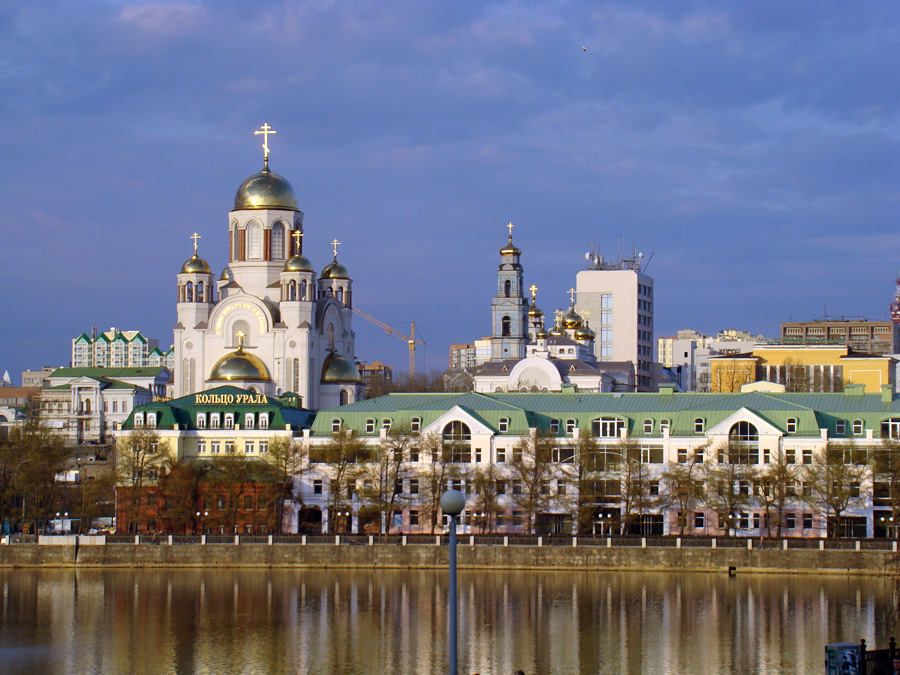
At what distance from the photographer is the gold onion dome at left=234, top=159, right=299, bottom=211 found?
404 feet

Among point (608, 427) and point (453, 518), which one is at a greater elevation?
point (608, 427)

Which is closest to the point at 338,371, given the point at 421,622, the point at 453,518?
the point at 421,622

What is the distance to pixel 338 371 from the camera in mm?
120750

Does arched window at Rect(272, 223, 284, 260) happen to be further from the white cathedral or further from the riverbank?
the riverbank

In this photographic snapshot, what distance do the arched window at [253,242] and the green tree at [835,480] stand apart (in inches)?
2104

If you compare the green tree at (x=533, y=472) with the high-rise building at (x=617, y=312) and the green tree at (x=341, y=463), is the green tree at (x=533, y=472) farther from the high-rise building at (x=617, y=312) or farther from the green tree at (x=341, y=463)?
the high-rise building at (x=617, y=312)

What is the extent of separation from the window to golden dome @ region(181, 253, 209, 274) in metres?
44.0

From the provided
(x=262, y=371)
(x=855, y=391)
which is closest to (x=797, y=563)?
(x=855, y=391)

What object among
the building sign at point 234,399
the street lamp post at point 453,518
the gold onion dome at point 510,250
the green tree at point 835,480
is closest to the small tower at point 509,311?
the gold onion dome at point 510,250

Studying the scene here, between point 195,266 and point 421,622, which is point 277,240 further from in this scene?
point 421,622

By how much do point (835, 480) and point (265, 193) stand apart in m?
57.2

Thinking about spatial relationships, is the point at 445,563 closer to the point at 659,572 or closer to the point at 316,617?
the point at 659,572

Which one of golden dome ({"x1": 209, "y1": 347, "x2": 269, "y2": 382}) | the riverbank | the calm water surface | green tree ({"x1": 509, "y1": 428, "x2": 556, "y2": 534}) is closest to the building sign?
golden dome ({"x1": 209, "y1": 347, "x2": 269, "y2": 382})

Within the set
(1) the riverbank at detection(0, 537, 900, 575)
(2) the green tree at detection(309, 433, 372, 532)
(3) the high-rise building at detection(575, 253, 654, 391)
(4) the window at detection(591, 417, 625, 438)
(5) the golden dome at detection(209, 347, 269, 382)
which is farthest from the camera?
(3) the high-rise building at detection(575, 253, 654, 391)
